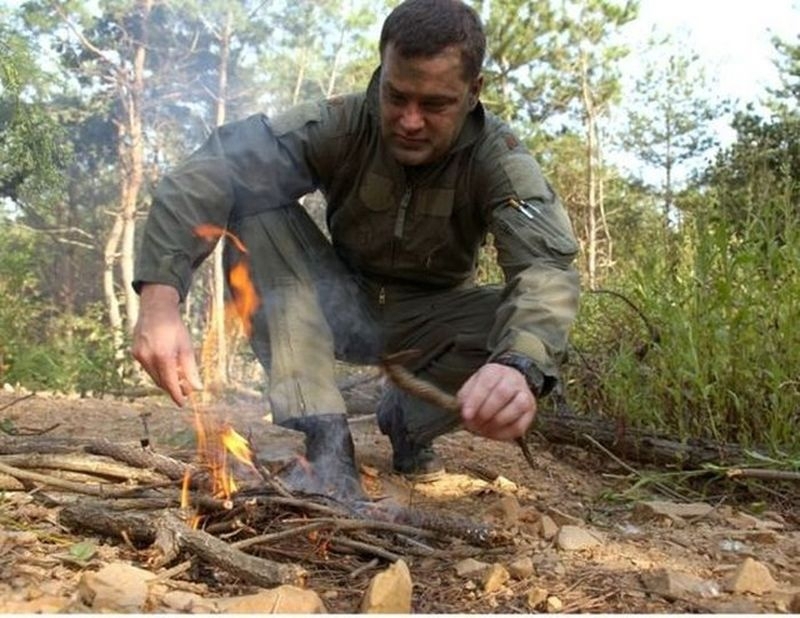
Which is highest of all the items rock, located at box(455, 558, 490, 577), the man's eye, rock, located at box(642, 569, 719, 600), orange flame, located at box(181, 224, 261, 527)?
the man's eye

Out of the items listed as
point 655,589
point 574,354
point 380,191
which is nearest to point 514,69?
point 574,354

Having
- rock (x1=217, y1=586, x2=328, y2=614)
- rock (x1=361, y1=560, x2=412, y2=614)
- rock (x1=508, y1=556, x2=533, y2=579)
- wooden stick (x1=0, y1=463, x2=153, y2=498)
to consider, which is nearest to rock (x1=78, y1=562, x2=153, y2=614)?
rock (x1=217, y1=586, x2=328, y2=614)

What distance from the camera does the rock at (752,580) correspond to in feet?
6.17

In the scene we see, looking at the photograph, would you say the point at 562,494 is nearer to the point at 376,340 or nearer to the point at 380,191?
the point at 376,340

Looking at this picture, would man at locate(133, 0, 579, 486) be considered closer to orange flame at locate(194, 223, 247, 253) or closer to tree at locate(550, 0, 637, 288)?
orange flame at locate(194, 223, 247, 253)

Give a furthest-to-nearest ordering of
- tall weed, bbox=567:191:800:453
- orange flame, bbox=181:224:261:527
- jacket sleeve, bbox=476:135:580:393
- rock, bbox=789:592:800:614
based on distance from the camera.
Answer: tall weed, bbox=567:191:800:453
orange flame, bbox=181:224:261:527
jacket sleeve, bbox=476:135:580:393
rock, bbox=789:592:800:614

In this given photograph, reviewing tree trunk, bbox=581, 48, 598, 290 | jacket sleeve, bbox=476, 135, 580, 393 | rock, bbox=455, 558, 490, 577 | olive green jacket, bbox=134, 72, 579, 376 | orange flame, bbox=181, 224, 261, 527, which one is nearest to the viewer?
rock, bbox=455, 558, 490, 577

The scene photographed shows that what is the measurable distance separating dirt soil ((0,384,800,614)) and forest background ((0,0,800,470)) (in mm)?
377

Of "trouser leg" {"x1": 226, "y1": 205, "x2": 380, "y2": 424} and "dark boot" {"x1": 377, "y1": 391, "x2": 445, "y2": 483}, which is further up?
"trouser leg" {"x1": 226, "y1": 205, "x2": 380, "y2": 424}

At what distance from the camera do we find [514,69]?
16.9 metres

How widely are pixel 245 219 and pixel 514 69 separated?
14948mm

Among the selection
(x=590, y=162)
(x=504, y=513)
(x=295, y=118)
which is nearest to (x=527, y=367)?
(x=504, y=513)

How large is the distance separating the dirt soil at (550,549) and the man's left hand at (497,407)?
34 centimetres

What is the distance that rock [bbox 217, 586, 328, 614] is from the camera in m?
1.60
